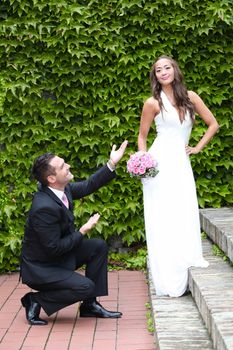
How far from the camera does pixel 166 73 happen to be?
219 inches

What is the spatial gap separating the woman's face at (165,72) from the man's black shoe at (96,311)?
1.83 metres

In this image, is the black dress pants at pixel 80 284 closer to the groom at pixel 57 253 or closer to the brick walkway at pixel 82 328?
the groom at pixel 57 253

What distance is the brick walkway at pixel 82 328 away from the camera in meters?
4.87

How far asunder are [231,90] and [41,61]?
6.52 feet

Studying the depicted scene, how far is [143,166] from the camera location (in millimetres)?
5324

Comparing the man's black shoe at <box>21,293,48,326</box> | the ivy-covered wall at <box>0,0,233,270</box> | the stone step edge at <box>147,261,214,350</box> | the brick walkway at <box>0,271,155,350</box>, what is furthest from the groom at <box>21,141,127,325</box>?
the ivy-covered wall at <box>0,0,233,270</box>

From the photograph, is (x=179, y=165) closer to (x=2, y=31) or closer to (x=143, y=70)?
(x=143, y=70)

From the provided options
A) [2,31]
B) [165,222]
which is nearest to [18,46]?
[2,31]

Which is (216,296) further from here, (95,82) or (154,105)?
(95,82)

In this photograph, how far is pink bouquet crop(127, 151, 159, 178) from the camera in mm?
5336

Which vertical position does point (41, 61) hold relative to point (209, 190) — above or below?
above

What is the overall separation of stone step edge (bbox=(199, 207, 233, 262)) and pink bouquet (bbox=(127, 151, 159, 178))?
81 centimetres

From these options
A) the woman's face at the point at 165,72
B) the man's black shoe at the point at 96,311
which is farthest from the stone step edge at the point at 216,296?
the woman's face at the point at 165,72

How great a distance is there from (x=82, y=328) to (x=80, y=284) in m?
0.33
